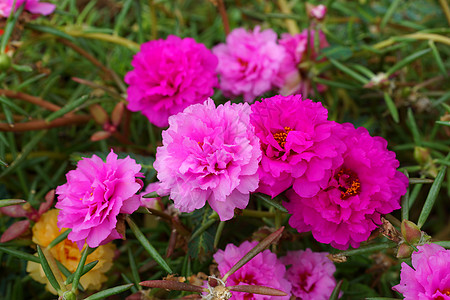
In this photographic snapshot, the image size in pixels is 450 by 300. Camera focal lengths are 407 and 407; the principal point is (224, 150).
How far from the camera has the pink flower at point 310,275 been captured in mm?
758

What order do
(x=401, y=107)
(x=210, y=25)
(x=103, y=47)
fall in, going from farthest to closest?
(x=210, y=25) < (x=103, y=47) < (x=401, y=107)

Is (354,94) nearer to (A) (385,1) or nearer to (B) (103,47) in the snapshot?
(A) (385,1)

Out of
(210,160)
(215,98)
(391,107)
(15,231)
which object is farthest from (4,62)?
(391,107)

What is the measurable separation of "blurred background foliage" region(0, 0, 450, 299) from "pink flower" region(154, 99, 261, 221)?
0.18 metres

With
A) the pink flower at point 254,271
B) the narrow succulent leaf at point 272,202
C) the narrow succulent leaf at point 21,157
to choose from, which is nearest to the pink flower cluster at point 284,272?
the pink flower at point 254,271

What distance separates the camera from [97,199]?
0.64m

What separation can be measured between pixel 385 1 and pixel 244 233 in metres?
0.86

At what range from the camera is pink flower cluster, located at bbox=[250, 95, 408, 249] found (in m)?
0.60

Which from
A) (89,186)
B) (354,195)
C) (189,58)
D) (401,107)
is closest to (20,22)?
(189,58)

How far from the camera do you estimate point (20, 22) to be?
957 millimetres

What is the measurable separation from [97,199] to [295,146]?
317mm

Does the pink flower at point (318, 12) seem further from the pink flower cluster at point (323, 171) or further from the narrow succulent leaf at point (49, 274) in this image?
the narrow succulent leaf at point (49, 274)

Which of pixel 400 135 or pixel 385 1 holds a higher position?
pixel 385 1

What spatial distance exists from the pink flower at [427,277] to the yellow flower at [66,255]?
1.77ft
